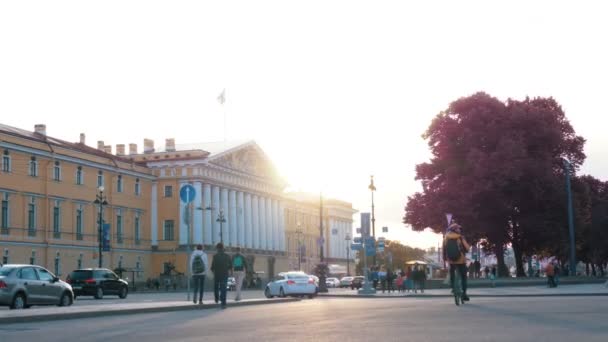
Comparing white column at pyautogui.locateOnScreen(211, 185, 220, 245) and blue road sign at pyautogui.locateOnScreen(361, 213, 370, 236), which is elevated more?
white column at pyautogui.locateOnScreen(211, 185, 220, 245)

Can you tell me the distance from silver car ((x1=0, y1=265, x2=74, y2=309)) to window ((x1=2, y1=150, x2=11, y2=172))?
141 feet

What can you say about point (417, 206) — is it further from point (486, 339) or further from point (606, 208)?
point (486, 339)

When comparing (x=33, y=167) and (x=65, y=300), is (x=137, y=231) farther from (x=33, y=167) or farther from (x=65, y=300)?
(x=65, y=300)

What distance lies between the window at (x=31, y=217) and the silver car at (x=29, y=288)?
148 ft

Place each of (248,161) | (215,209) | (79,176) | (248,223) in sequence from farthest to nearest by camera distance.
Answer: (248,223) < (248,161) < (215,209) < (79,176)

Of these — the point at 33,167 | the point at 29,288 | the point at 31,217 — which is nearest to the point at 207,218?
the point at 31,217

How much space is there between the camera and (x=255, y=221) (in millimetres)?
120438

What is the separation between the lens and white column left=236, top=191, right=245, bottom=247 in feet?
378

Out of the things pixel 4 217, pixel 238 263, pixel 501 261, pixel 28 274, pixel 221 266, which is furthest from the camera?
pixel 4 217

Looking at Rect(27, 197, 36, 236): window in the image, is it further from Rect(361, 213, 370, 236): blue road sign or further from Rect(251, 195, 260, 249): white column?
Rect(251, 195, 260, 249): white column

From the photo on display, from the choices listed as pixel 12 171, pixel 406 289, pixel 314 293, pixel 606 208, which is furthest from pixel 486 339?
pixel 606 208

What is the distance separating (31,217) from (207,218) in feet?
100

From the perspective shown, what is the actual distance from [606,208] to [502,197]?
103 feet

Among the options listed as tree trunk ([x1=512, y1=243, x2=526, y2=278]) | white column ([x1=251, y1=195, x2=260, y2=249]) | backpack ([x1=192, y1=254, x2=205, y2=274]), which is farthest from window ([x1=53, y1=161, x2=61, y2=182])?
backpack ([x1=192, y1=254, x2=205, y2=274])
